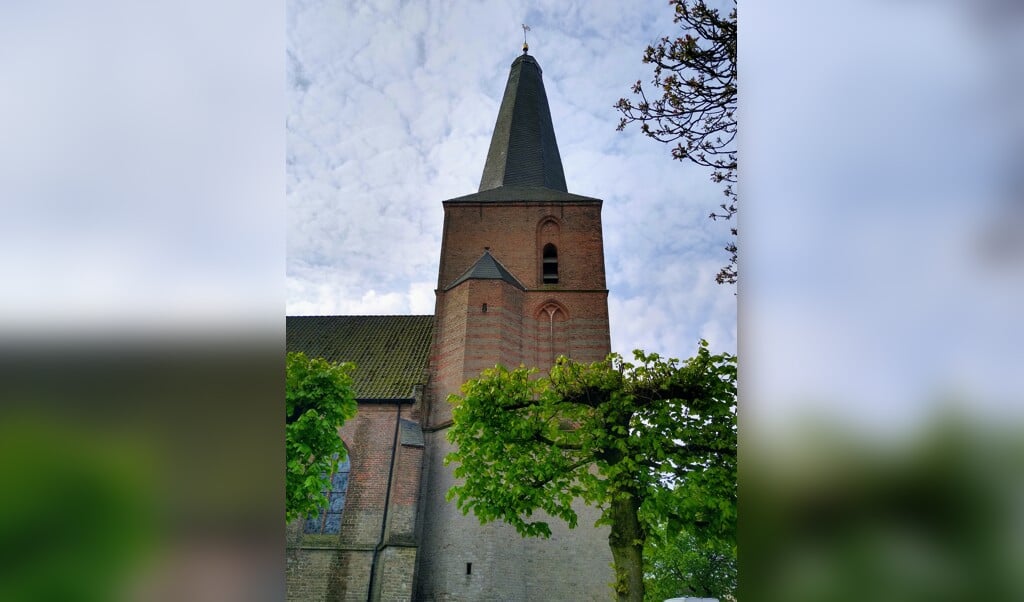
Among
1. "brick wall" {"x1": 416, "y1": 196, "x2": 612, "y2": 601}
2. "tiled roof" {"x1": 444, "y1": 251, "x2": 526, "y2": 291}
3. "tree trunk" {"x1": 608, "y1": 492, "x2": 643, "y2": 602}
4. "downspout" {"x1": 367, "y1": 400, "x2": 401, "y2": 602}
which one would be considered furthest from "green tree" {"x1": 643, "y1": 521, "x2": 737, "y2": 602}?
"tiled roof" {"x1": 444, "y1": 251, "x2": 526, "y2": 291}

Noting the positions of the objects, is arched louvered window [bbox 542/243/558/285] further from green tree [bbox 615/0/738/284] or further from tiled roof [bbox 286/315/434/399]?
green tree [bbox 615/0/738/284]

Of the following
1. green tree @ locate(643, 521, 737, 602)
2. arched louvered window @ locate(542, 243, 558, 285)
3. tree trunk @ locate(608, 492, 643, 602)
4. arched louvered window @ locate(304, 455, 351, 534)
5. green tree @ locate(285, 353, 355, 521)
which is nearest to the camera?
tree trunk @ locate(608, 492, 643, 602)

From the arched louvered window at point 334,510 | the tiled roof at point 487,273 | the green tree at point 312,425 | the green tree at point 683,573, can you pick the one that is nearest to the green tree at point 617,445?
the green tree at point 312,425

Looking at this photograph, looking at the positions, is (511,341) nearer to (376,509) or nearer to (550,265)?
(550,265)

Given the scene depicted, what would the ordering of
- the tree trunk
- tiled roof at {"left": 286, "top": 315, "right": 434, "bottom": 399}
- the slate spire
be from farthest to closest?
tiled roof at {"left": 286, "top": 315, "right": 434, "bottom": 399}
the slate spire
the tree trunk

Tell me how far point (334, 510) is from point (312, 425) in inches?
199

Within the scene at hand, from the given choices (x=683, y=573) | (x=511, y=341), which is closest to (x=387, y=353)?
(x=511, y=341)

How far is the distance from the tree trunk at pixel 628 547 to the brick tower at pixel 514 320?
3.21m

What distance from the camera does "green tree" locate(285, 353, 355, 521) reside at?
23.6 ft

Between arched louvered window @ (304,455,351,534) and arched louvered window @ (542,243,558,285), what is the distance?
4.83m
